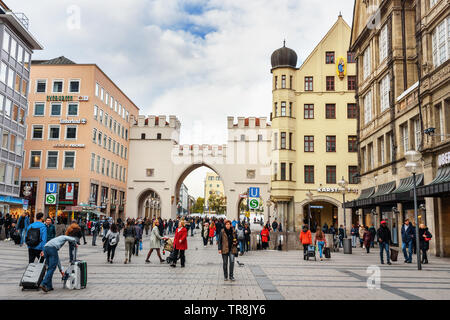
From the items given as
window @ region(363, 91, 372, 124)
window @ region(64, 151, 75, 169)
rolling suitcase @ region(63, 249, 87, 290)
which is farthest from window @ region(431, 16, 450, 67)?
window @ region(64, 151, 75, 169)

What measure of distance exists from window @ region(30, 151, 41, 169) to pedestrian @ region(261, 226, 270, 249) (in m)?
36.7

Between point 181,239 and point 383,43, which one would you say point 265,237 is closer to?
point 181,239

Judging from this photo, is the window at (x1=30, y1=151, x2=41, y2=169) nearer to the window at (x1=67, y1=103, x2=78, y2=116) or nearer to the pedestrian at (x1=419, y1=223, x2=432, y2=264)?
the window at (x1=67, y1=103, x2=78, y2=116)

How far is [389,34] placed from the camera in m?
27.9

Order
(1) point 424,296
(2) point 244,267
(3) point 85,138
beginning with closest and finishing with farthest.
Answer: (1) point 424,296, (2) point 244,267, (3) point 85,138

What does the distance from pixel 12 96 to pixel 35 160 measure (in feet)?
42.2

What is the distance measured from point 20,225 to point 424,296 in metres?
22.0

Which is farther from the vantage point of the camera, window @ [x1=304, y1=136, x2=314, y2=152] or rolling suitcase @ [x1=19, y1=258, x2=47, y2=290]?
window @ [x1=304, y1=136, x2=314, y2=152]

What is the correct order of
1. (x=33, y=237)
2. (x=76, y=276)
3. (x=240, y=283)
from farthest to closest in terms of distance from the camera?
(x=240, y=283), (x=33, y=237), (x=76, y=276)

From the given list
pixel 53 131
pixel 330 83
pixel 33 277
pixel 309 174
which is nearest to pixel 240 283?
pixel 33 277

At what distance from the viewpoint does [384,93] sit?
29562 mm

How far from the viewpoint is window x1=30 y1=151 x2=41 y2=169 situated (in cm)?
5309
